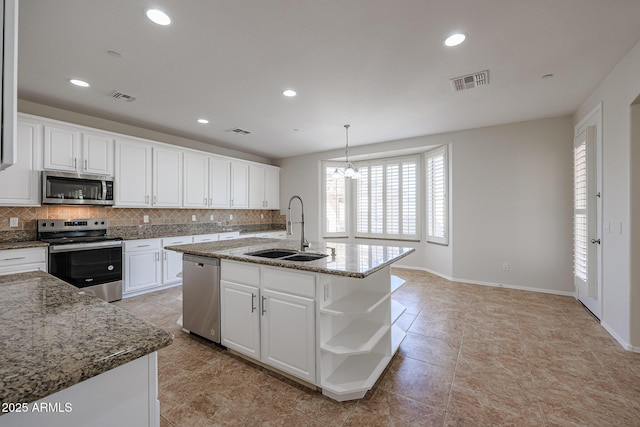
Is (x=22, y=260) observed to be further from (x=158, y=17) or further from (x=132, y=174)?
(x=158, y=17)

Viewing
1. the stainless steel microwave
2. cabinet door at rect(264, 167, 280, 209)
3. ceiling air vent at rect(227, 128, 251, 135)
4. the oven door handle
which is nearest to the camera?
the oven door handle

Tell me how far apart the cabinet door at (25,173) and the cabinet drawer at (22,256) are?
61 cm

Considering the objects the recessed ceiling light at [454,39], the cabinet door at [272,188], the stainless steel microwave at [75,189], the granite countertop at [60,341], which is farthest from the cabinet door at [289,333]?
the cabinet door at [272,188]

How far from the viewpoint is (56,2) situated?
189 centimetres

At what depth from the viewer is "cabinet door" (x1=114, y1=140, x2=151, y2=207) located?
4.13 m

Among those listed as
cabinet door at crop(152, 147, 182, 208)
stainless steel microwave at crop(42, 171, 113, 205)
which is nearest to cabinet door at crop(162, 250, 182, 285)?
cabinet door at crop(152, 147, 182, 208)

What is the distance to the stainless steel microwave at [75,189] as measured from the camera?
11.4ft

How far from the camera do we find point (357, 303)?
7.14ft

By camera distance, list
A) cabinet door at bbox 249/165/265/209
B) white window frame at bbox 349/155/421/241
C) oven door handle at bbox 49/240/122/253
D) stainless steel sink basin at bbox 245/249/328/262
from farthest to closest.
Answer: cabinet door at bbox 249/165/265/209 < white window frame at bbox 349/155/421/241 < oven door handle at bbox 49/240/122/253 < stainless steel sink basin at bbox 245/249/328/262

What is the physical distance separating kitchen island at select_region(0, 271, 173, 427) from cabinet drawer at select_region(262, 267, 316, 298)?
1.17 m

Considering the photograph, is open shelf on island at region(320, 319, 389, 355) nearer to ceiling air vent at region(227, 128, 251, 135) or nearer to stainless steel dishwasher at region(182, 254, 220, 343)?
stainless steel dishwasher at region(182, 254, 220, 343)

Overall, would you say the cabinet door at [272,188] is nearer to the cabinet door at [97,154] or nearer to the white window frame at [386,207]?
the white window frame at [386,207]

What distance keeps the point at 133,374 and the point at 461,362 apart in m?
2.52

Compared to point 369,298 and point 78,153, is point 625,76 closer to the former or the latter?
point 369,298
